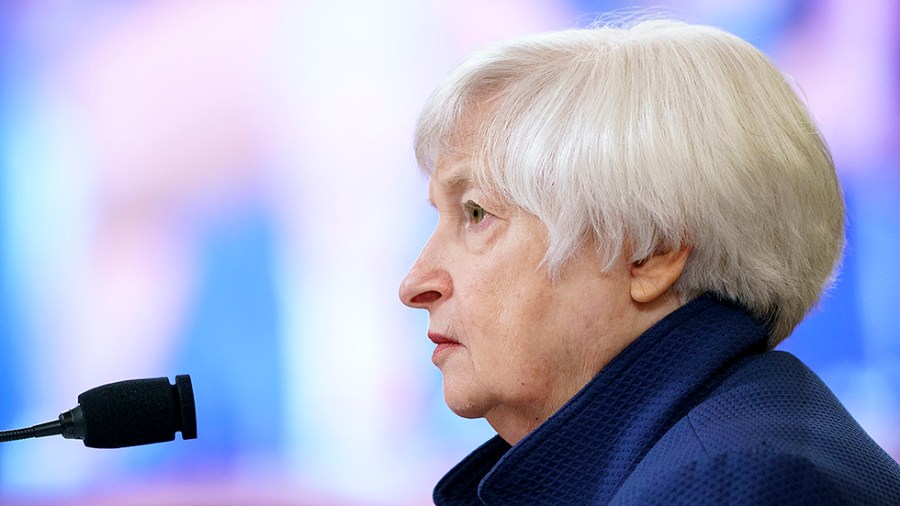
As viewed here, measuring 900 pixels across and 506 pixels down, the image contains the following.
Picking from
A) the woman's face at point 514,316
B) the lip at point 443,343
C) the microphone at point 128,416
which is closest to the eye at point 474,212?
the woman's face at point 514,316

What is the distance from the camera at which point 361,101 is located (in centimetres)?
220

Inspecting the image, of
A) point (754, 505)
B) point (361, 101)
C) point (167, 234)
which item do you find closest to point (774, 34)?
point (361, 101)

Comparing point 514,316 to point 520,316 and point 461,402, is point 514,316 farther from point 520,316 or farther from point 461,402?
point 461,402

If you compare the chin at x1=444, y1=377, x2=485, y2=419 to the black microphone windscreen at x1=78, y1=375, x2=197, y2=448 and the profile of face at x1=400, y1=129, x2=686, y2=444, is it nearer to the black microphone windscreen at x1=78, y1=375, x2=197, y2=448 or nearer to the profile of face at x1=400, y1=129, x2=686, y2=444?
the profile of face at x1=400, y1=129, x2=686, y2=444

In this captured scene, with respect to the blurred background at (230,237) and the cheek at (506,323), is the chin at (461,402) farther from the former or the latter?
the blurred background at (230,237)

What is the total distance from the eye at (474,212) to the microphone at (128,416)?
0.38m

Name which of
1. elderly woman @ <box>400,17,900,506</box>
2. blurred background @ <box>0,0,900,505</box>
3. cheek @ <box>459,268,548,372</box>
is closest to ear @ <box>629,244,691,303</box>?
elderly woman @ <box>400,17,900,506</box>

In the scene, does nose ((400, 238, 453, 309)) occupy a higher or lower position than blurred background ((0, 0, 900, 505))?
lower

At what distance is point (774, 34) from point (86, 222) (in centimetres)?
152

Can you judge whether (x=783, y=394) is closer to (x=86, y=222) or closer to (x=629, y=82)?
(x=629, y=82)

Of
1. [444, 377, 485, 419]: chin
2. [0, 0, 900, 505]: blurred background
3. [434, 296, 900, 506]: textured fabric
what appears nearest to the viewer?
[434, 296, 900, 506]: textured fabric

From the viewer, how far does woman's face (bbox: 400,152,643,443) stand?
3.84ft

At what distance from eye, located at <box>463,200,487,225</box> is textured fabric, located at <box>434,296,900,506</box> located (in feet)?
0.79

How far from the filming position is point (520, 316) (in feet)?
3.86
